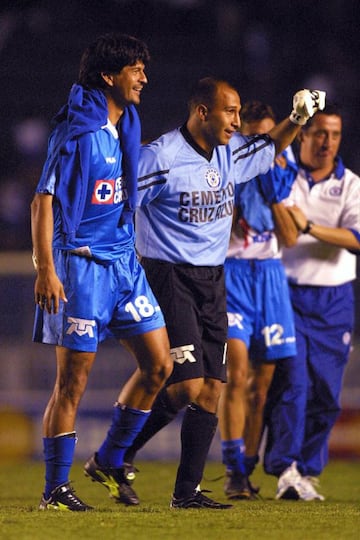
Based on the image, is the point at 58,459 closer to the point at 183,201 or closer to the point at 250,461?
the point at 183,201

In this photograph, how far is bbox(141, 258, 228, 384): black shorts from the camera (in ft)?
18.5

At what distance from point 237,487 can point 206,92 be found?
221 centimetres

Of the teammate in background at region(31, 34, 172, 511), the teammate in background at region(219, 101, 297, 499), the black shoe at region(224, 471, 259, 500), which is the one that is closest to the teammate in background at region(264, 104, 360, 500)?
the teammate in background at region(219, 101, 297, 499)

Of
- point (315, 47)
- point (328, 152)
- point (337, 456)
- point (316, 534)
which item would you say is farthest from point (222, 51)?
point (316, 534)

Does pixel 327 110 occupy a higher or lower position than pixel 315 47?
lower

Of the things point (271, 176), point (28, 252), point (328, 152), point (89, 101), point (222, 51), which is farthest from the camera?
point (222, 51)

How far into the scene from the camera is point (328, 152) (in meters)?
7.34

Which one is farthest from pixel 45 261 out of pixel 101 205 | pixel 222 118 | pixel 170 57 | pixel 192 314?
pixel 170 57

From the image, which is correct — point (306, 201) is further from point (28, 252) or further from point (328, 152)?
point (28, 252)

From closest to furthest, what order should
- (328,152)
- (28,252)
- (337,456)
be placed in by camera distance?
(328,152), (337,456), (28,252)

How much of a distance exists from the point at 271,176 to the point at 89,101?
185 centimetres

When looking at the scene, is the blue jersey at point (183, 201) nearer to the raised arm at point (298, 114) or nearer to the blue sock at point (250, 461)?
the raised arm at point (298, 114)

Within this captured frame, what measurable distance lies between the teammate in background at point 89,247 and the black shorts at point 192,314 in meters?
0.16

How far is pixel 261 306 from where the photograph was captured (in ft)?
22.8
